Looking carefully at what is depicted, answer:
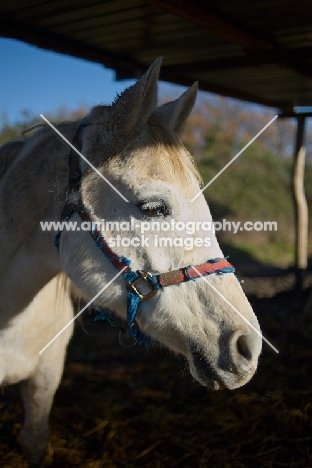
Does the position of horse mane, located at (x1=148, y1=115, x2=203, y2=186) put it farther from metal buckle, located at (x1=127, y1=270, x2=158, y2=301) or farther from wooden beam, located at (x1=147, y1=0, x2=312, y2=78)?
wooden beam, located at (x1=147, y1=0, x2=312, y2=78)

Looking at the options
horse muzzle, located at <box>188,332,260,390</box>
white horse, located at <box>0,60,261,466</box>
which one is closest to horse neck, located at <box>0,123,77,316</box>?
white horse, located at <box>0,60,261,466</box>

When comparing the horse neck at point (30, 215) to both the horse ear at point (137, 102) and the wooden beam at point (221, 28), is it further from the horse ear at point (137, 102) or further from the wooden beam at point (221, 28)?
the wooden beam at point (221, 28)

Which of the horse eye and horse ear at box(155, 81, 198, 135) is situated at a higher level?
horse ear at box(155, 81, 198, 135)

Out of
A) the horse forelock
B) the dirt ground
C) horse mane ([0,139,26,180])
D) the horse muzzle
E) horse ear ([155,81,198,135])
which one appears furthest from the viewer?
the dirt ground

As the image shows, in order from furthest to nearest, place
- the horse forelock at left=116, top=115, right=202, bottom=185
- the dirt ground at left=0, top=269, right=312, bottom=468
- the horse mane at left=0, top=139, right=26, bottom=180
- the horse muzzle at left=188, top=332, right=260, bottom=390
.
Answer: the dirt ground at left=0, top=269, right=312, bottom=468, the horse mane at left=0, top=139, right=26, bottom=180, the horse forelock at left=116, top=115, right=202, bottom=185, the horse muzzle at left=188, top=332, right=260, bottom=390

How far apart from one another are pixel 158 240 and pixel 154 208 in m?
0.13

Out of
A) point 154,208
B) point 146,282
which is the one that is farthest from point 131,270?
point 154,208

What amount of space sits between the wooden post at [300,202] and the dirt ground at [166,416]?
7.96 feet

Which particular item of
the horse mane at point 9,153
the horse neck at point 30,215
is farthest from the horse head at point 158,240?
the horse mane at point 9,153

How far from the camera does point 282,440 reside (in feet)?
9.94

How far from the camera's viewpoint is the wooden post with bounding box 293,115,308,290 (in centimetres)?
674

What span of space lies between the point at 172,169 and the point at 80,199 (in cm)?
42

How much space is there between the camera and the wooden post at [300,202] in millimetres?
6742

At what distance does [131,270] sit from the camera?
68.7 inches
